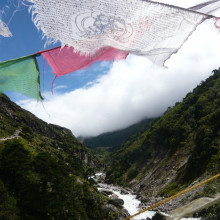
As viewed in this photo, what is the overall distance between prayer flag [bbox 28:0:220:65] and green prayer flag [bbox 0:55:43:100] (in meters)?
0.80

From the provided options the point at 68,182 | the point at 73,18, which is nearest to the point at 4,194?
the point at 68,182

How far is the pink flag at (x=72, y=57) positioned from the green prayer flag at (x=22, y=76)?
0.31 meters

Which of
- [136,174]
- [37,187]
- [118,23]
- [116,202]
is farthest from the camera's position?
[136,174]

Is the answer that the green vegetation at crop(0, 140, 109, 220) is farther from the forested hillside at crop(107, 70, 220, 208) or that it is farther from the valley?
the forested hillside at crop(107, 70, 220, 208)

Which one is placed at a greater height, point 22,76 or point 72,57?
point 72,57

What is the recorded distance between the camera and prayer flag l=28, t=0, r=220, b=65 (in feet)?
9.62

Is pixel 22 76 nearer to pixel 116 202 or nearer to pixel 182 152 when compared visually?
pixel 116 202

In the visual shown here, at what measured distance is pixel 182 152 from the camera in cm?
4059

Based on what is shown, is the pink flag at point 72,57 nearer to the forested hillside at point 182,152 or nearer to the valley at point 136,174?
the valley at point 136,174

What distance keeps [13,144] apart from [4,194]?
6439 millimetres

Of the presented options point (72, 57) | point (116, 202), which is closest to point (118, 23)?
point (72, 57)

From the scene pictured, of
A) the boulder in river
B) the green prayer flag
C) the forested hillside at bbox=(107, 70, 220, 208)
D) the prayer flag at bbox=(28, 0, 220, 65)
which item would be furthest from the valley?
the green prayer flag

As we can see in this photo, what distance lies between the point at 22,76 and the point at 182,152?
41451 mm

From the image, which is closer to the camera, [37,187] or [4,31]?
[4,31]
